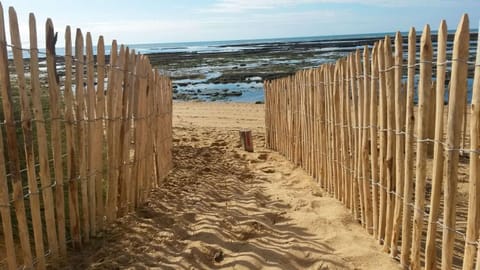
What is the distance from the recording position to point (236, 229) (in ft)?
13.5

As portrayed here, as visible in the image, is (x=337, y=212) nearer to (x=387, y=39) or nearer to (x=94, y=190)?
(x=387, y=39)

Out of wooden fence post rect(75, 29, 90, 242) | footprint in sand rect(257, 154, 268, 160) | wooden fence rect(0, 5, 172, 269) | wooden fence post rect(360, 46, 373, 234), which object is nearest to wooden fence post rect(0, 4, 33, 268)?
wooden fence rect(0, 5, 172, 269)

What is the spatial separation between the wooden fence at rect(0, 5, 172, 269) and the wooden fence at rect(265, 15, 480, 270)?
7.04ft

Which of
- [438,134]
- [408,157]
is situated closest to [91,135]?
[408,157]

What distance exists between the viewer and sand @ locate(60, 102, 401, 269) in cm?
346

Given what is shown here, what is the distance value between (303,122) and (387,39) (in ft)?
9.68

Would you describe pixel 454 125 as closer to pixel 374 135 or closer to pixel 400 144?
pixel 400 144

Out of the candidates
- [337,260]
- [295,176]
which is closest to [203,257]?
[337,260]

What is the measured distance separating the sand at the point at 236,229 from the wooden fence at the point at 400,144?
295 mm

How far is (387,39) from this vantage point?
10.8 feet

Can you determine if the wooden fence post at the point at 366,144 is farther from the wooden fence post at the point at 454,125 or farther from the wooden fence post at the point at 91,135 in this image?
the wooden fence post at the point at 91,135

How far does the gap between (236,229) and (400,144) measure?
1.71 meters

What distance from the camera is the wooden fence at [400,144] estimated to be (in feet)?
8.48

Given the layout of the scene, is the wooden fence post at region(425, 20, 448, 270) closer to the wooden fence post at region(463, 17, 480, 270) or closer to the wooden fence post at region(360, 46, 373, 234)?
the wooden fence post at region(463, 17, 480, 270)
